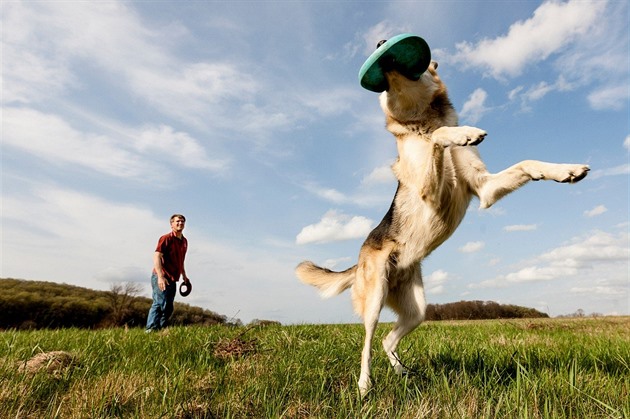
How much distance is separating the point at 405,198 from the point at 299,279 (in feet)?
5.96

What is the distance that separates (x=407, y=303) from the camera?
4.71 m

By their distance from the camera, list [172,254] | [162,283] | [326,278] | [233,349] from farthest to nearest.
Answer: [172,254] < [162,283] < [326,278] < [233,349]

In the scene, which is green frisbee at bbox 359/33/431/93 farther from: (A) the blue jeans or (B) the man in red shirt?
(A) the blue jeans

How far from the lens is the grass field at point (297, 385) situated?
3.01 metres

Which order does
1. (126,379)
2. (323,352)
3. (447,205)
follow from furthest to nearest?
(323,352)
(447,205)
(126,379)

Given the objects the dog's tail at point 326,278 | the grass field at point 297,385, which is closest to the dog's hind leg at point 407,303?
→ the grass field at point 297,385

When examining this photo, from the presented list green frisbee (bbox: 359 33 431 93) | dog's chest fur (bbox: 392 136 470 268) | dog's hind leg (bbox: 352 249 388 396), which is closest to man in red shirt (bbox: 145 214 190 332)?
dog's hind leg (bbox: 352 249 388 396)

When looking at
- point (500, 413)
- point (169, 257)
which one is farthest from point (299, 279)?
point (169, 257)

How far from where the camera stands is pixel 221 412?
306 centimetres

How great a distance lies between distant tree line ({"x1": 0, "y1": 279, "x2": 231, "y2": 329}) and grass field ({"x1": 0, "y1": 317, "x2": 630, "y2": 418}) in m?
7.83

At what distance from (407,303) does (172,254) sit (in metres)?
6.29

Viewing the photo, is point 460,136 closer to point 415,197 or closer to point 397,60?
point 415,197

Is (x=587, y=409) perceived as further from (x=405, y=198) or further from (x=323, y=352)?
(x=323, y=352)

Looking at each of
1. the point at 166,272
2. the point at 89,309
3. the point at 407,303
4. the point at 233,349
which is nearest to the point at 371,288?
the point at 407,303
